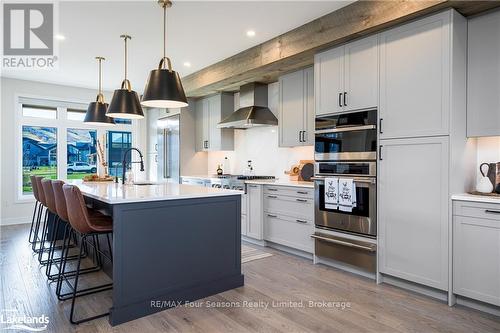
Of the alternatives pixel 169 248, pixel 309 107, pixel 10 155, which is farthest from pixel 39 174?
pixel 309 107

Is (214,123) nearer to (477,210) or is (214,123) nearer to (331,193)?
(331,193)

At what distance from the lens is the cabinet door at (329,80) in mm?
3408

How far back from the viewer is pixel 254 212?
451cm

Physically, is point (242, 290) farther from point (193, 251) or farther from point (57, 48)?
point (57, 48)

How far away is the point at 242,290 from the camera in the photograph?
2951 millimetres

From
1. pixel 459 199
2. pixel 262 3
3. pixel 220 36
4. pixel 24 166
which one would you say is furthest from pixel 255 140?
pixel 24 166

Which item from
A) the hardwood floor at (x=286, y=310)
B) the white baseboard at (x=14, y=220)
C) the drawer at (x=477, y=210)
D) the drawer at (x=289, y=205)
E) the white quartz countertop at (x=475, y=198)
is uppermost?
the white quartz countertop at (x=475, y=198)

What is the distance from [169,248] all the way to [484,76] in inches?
118

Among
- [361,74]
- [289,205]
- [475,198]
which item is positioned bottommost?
[289,205]

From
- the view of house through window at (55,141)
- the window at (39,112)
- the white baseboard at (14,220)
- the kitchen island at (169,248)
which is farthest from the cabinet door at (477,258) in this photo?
the window at (39,112)

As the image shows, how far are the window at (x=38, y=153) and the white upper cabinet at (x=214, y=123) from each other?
3.04 m

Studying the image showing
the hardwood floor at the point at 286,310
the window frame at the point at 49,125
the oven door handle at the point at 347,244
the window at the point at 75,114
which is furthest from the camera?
the window at the point at 75,114

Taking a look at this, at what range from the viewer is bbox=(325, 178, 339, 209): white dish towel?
341 centimetres

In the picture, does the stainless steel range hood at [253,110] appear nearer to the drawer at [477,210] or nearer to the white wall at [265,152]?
the white wall at [265,152]
